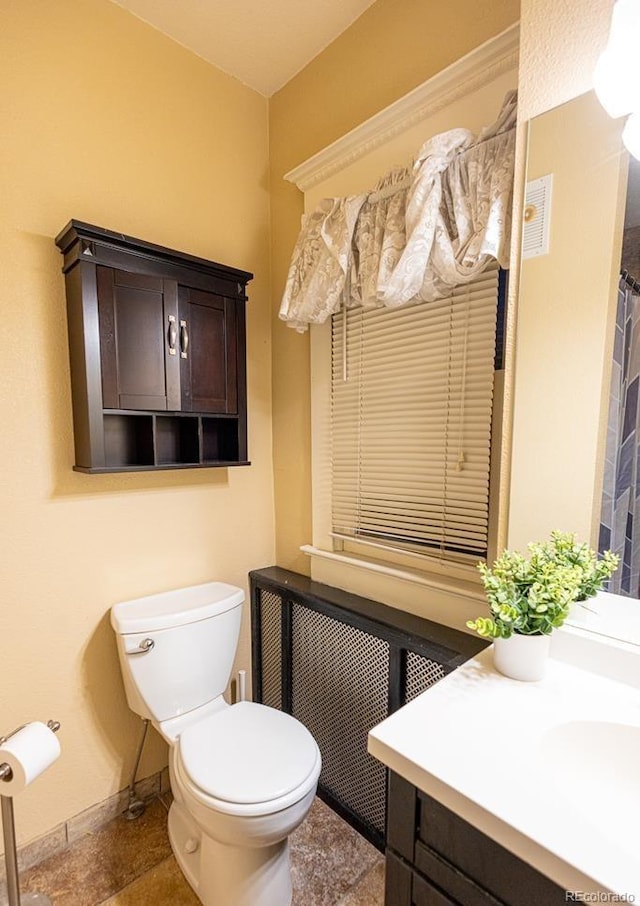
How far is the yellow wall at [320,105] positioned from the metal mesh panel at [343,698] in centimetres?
34

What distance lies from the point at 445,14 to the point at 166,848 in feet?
8.90

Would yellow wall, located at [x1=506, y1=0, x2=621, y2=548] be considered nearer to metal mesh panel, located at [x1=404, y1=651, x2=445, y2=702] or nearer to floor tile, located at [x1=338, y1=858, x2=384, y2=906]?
metal mesh panel, located at [x1=404, y1=651, x2=445, y2=702]

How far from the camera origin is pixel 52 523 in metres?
1.32

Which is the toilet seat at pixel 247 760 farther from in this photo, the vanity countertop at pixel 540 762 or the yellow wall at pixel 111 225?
the vanity countertop at pixel 540 762

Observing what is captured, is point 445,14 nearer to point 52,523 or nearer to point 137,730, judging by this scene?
point 52,523

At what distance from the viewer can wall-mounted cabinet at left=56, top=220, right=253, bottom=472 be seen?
4.06 feet

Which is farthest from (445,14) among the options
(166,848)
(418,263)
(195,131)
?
(166,848)

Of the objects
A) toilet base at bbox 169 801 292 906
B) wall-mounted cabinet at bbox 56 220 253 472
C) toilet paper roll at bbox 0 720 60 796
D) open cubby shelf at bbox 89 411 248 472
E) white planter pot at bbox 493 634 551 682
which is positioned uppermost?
wall-mounted cabinet at bbox 56 220 253 472

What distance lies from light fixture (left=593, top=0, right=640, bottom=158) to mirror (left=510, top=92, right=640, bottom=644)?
0.05 meters

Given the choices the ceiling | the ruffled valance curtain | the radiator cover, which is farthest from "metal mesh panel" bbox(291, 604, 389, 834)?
the ceiling

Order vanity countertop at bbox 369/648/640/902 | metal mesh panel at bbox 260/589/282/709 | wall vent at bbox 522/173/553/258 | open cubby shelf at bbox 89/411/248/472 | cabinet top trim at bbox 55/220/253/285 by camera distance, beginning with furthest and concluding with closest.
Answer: metal mesh panel at bbox 260/589/282/709 → open cubby shelf at bbox 89/411/248/472 → cabinet top trim at bbox 55/220/253/285 → wall vent at bbox 522/173/553/258 → vanity countertop at bbox 369/648/640/902

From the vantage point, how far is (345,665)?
144cm

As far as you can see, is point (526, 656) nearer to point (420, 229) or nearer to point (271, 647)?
point (420, 229)

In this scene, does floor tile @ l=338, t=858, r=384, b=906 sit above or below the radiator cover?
below
